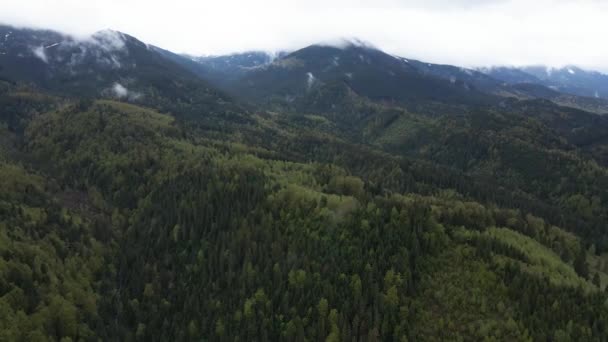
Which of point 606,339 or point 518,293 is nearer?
point 606,339

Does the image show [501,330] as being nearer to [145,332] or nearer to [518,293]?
[518,293]

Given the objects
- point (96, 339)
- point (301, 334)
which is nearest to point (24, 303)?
point (96, 339)

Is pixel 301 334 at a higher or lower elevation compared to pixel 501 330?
lower

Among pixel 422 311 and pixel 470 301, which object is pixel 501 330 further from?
pixel 422 311

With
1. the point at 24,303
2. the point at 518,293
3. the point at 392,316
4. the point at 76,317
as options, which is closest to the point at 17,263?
the point at 24,303

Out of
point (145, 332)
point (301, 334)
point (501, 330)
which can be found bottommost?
point (145, 332)

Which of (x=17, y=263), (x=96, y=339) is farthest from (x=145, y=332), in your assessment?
(x=17, y=263)

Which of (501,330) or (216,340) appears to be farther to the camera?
(216,340)

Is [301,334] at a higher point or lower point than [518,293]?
lower
